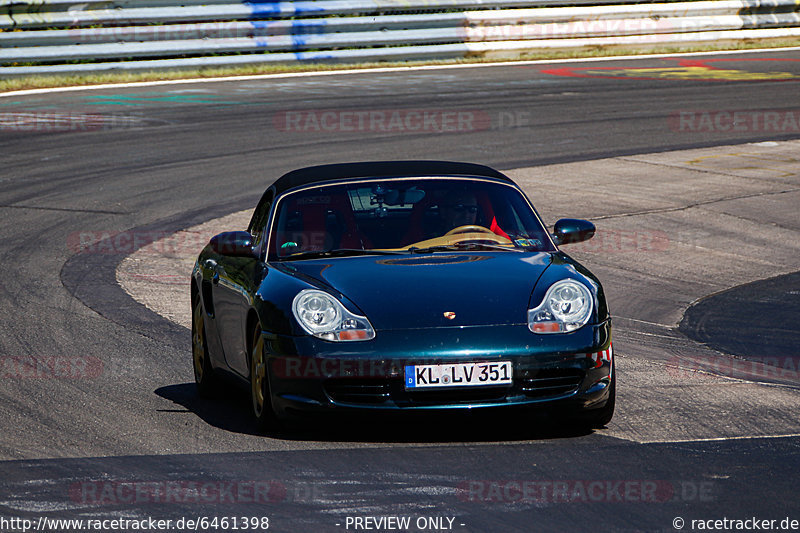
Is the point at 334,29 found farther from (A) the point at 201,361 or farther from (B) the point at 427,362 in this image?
(B) the point at 427,362

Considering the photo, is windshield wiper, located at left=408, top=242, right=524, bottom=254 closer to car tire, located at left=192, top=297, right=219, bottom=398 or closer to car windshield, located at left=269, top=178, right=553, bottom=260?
car windshield, located at left=269, top=178, right=553, bottom=260

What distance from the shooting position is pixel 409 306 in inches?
251

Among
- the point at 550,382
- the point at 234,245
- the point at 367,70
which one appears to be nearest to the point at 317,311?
the point at 234,245

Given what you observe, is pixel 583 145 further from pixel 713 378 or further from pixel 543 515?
pixel 543 515

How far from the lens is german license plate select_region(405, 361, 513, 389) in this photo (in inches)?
243

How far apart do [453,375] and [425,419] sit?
252 millimetres

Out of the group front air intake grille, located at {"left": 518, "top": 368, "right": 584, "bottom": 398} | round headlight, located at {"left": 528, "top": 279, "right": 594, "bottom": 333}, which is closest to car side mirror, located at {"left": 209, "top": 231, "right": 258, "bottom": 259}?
round headlight, located at {"left": 528, "top": 279, "right": 594, "bottom": 333}

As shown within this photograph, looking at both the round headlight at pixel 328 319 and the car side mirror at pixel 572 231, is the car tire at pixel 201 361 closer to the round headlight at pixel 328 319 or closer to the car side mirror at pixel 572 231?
the round headlight at pixel 328 319

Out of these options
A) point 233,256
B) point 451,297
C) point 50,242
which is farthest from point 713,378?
point 50,242

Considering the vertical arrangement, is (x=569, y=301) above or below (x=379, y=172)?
below

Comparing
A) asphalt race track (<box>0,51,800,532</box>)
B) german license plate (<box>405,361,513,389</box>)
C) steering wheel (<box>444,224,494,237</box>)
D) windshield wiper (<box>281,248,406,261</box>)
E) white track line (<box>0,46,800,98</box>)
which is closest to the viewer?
asphalt race track (<box>0,51,800,532</box>)

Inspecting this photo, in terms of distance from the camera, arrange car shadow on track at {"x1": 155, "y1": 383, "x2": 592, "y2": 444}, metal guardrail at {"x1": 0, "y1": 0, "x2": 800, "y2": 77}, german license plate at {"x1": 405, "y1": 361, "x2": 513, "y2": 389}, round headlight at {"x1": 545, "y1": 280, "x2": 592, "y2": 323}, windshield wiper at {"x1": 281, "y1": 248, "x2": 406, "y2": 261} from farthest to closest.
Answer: metal guardrail at {"x1": 0, "y1": 0, "x2": 800, "y2": 77} < windshield wiper at {"x1": 281, "y1": 248, "x2": 406, "y2": 261} < round headlight at {"x1": 545, "y1": 280, "x2": 592, "y2": 323} < car shadow on track at {"x1": 155, "y1": 383, "x2": 592, "y2": 444} < german license plate at {"x1": 405, "y1": 361, "x2": 513, "y2": 389}

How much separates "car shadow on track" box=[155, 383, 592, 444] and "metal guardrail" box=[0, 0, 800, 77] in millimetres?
16221

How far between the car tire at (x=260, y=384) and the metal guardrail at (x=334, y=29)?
52.6 ft
